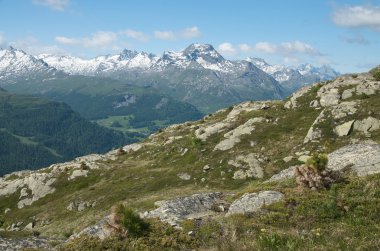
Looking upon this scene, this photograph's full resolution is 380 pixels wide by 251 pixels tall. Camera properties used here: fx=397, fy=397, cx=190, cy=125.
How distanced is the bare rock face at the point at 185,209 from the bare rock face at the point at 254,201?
1953mm

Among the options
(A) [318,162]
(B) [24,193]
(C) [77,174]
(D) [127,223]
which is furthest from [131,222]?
(B) [24,193]

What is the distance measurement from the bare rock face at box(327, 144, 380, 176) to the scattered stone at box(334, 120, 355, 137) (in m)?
24.6

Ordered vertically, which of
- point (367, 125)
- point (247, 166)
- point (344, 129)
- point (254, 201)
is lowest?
point (247, 166)

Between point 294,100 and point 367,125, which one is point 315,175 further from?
point 294,100

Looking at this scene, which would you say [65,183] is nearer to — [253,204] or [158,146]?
[158,146]

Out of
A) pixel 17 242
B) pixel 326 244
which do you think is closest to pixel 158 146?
pixel 17 242

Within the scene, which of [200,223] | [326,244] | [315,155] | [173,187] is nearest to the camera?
[326,244]

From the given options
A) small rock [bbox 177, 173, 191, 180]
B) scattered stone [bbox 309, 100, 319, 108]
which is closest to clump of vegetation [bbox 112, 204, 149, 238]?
small rock [bbox 177, 173, 191, 180]

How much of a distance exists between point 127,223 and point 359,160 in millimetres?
23813

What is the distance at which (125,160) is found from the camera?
318 ft

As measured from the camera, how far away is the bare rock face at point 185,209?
2334 cm

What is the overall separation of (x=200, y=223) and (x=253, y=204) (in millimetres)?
4076

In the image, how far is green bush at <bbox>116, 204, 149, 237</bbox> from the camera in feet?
63.7

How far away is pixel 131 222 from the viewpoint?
19516 millimetres
